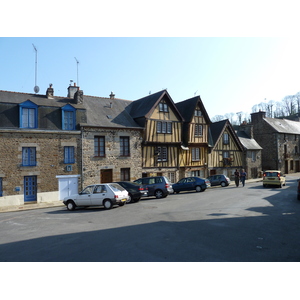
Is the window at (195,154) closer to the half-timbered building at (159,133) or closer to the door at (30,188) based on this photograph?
the half-timbered building at (159,133)

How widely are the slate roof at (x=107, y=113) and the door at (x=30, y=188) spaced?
19.1 feet

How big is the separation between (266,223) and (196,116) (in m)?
19.8

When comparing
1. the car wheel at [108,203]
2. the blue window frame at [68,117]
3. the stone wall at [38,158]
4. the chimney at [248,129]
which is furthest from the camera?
the chimney at [248,129]

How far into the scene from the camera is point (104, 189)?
13.6 meters

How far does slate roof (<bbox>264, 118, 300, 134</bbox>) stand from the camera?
39844 millimetres

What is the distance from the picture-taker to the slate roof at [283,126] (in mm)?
39844

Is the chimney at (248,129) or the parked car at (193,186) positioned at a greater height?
the chimney at (248,129)

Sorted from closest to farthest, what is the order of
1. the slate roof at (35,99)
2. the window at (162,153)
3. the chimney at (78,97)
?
the slate roof at (35,99)
the chimney at (78,97)
the window at (162,153)

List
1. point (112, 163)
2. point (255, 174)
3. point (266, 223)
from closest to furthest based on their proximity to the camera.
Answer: point (266, 223) < point (112, 163) < point (255, 174)

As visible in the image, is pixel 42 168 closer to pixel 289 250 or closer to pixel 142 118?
pixel 142 118

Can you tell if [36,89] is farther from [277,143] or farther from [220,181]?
[277,143]

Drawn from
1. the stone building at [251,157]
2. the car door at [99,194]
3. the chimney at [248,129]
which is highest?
the chimney at [248,129]

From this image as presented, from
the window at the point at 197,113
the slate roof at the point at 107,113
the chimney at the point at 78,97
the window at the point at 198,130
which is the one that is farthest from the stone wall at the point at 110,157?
the window at the point at 197,113

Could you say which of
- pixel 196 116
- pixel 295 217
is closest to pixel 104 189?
pixel 295 217
